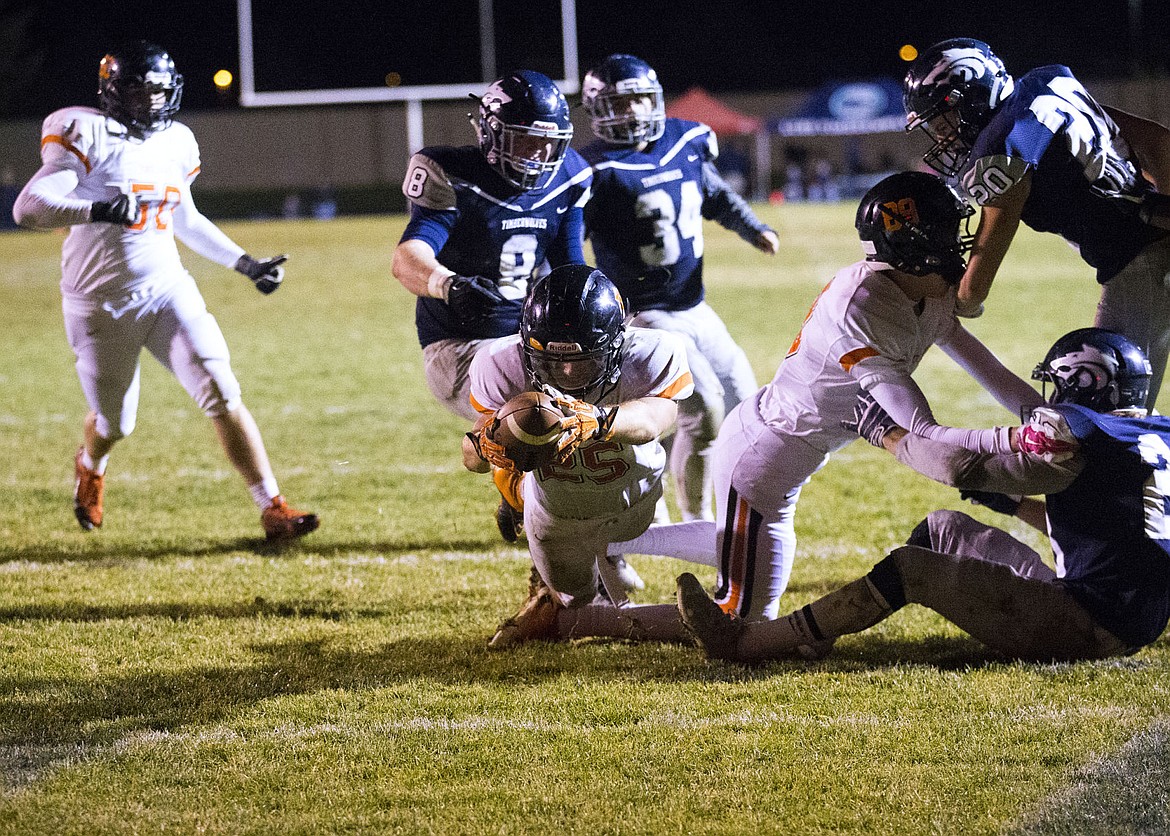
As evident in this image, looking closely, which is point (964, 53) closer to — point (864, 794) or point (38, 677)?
point (864, 794)

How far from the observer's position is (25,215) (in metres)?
5.11

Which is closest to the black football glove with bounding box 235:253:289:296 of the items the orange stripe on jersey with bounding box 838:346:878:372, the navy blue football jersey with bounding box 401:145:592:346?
the navy blue football jersey with bounding box 401:145:592:346

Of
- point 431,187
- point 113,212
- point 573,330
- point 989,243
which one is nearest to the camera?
point 573,330

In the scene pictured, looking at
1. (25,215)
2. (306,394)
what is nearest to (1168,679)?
(25,215)

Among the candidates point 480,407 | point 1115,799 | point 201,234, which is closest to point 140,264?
point 201,234

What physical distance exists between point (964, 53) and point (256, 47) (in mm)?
19832

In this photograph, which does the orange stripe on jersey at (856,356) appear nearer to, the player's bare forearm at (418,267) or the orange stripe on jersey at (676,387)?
the orange stripe on jersey at (676,387)

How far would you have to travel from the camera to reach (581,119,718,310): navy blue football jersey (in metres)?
5.12

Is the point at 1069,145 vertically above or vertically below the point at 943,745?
above

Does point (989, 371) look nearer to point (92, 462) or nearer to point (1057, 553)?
point (1057, 553)

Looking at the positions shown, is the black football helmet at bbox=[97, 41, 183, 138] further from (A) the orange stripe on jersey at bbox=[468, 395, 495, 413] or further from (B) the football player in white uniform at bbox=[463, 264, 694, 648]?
(A) the orange stripe on jersey at bbox=[468, 395, 495, 413]

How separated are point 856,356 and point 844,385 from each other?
14 centimetres

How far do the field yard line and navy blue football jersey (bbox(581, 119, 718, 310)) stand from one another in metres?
2.62

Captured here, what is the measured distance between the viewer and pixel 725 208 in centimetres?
555
